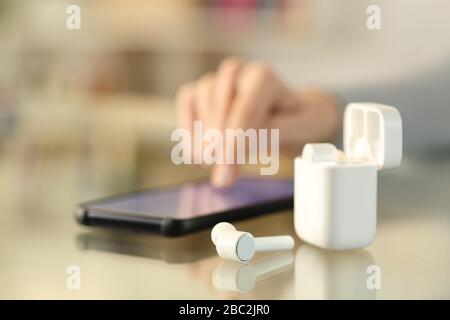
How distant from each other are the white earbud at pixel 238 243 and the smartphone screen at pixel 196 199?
0.07 m

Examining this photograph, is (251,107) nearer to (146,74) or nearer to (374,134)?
(374,134)

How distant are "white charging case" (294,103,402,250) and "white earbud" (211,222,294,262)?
1.6 inches

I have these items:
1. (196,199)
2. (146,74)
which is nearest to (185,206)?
(196,199)

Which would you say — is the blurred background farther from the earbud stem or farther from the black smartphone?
the earbud stem

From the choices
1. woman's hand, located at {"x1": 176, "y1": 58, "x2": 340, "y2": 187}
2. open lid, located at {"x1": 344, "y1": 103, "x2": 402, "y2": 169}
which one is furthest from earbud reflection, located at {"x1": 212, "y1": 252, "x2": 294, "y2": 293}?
woman's hand, located at {"x1": 176, "y1": 58, "x2": 340, "y2": 187}

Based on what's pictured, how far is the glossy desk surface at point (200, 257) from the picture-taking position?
0.54 metres

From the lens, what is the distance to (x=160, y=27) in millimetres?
1910

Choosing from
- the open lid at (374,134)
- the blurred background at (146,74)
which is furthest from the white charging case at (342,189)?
the blurred background at (146,74)

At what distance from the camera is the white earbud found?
1.94 feet

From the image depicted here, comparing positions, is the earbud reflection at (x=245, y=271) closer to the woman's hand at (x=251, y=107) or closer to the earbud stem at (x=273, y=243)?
the earbud stem at (x=273, y=243)

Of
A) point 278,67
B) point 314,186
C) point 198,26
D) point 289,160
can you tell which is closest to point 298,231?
point 314,186
